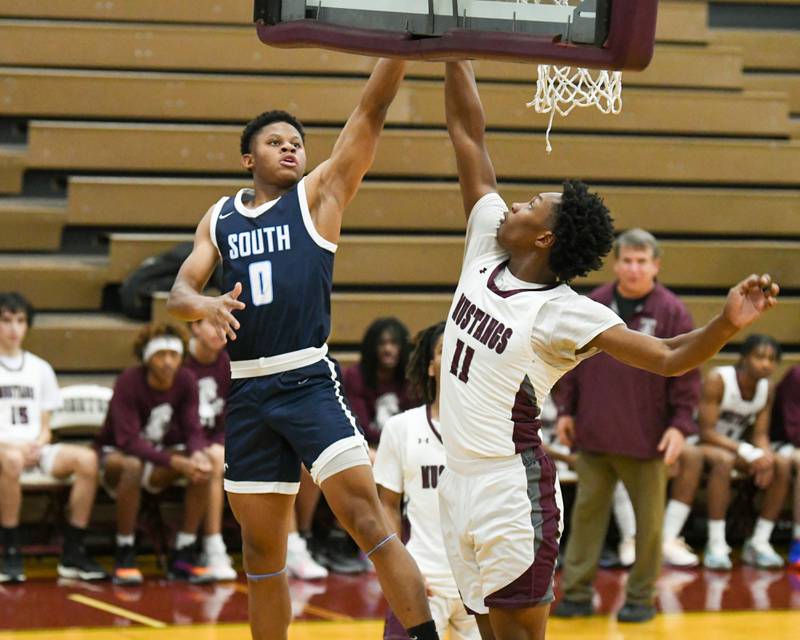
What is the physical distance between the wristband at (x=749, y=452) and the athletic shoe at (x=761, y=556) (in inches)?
20.7

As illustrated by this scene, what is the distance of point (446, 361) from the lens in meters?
4.47

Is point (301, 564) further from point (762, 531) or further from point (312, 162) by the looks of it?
point (312, 162)

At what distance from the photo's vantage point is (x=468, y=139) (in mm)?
→ 4777

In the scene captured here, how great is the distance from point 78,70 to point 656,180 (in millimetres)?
4375

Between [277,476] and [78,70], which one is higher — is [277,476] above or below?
below

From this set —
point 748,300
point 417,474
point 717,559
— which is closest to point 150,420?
point 417,474

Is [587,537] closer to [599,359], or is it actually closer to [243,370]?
[599,359]

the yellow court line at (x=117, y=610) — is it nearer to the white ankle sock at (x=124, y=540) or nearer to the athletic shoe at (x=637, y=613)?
the white ankle sock at (x=124, y=540)

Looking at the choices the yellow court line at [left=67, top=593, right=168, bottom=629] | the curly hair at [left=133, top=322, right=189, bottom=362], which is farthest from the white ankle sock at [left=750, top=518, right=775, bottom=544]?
the yellow court line at [left=67, top=593, right=168, bottom=629]

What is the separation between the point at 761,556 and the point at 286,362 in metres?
4.93

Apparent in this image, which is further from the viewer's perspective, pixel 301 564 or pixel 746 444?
pixel 746 444

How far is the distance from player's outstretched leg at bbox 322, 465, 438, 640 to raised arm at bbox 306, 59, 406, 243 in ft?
2.81

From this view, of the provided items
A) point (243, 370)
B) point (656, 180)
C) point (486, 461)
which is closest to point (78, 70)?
point (656, 180)

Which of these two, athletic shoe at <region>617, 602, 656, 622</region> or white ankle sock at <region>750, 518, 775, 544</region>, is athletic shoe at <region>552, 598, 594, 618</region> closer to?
athletic shoe at <region>617, 602, 656, 622</region>
